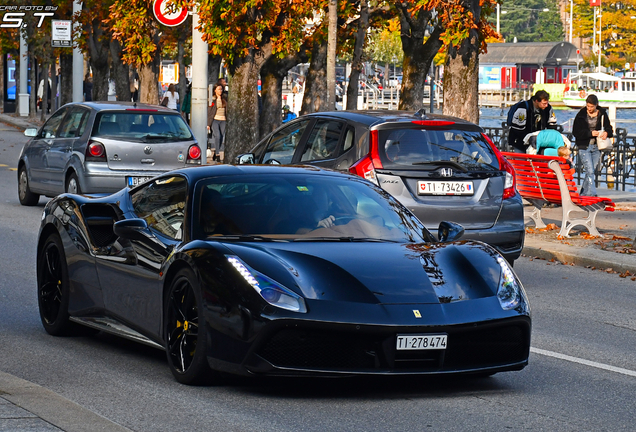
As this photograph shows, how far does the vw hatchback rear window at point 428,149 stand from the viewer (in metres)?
11.3

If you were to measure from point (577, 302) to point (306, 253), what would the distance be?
490 centimetres

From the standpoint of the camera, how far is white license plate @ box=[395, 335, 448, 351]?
611 centimetres

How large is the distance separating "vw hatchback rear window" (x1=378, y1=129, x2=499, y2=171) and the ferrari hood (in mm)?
4463

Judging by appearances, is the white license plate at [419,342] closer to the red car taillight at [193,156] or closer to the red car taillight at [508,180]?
the red car taillight at [508,180]

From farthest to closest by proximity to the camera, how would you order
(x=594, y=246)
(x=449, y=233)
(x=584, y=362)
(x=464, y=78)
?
(x=464, y=78), (x=594, y=246), (x=584, y=362), (x=449, y=233)

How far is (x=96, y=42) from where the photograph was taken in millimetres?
41375

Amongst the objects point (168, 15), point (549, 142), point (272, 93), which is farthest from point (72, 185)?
point (272, 93)

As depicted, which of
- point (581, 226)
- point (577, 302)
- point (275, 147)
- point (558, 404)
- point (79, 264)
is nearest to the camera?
point (558, 404)

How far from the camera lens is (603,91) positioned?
11825cm

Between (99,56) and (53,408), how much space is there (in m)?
36.8

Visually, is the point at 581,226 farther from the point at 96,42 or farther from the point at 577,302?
the point at 96,42

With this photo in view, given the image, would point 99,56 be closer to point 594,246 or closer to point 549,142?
point 549,142

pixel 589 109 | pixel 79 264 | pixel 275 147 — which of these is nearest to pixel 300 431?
pixel 79 264

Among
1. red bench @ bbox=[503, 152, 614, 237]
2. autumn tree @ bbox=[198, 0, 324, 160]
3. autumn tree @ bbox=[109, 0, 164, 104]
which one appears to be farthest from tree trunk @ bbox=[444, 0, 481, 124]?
autumn tree @ bbox=[109, 0, 164, 104]
